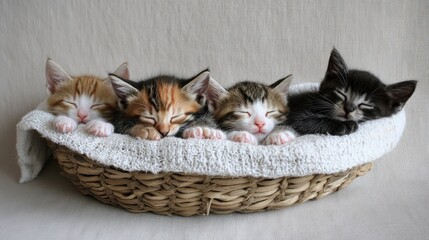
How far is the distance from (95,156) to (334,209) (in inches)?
28.6

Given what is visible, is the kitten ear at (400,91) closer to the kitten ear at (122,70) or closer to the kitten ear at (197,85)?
the kitten ear at (197,85)

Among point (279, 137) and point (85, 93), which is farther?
point (85, 93)

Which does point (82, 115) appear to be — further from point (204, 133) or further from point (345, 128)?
point (345, 128)

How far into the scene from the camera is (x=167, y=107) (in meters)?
1.22

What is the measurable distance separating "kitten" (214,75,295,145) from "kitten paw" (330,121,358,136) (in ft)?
0.40

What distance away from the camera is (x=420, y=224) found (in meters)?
1.20

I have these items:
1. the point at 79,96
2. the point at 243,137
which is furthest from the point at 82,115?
the point at 243,137

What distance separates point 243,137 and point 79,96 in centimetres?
59

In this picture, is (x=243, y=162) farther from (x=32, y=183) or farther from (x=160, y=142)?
(x=32, y=183)

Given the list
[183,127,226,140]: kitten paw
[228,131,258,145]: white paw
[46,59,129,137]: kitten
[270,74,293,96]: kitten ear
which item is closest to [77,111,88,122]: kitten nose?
[46,59,129,137]: kitten

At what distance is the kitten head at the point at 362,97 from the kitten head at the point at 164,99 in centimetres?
40

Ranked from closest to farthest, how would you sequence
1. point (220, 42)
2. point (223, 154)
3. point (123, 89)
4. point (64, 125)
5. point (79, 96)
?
1. point (223, 154)
2. point (64, 125)
3. point (123, 89)
4. point (79, 96)
5. point (220, 42)

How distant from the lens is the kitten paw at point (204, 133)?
1.15 metres

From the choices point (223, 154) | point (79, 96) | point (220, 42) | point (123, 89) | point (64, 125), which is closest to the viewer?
point (223, 154)
